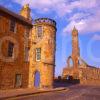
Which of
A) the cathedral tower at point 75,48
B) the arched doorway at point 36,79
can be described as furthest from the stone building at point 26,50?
the cathedral tower at point 75,48

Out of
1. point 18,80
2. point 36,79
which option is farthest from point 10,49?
point 36,79

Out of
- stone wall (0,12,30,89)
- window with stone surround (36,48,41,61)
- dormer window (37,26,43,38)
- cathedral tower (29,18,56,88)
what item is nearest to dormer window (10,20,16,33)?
stone wall (0,12,30,89)

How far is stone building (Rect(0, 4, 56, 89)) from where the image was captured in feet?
81.1

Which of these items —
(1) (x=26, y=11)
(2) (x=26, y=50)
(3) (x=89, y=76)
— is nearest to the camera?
(2) (x=26, y=50)

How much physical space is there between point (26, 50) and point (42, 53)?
250 centimetres

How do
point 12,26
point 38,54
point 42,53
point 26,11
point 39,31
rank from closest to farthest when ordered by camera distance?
point 12,26 < point 42,53 < point 38,54 < point 39,31 < point 26,11

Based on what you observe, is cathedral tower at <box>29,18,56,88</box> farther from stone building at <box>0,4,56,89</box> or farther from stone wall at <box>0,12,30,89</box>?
stone wall at <box>0,12,30,89</box>

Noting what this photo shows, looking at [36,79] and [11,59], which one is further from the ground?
[11,59]

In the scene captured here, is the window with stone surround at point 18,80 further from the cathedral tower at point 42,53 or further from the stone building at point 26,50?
the cathedral tower at point 42,53

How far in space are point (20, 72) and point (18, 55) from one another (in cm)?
241

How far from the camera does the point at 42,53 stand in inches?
1180

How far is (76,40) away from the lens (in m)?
82.2

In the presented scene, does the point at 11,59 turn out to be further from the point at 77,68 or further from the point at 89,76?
the point at 77,68

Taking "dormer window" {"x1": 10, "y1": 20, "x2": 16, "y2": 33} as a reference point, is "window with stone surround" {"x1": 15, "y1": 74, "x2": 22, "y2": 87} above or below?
below
